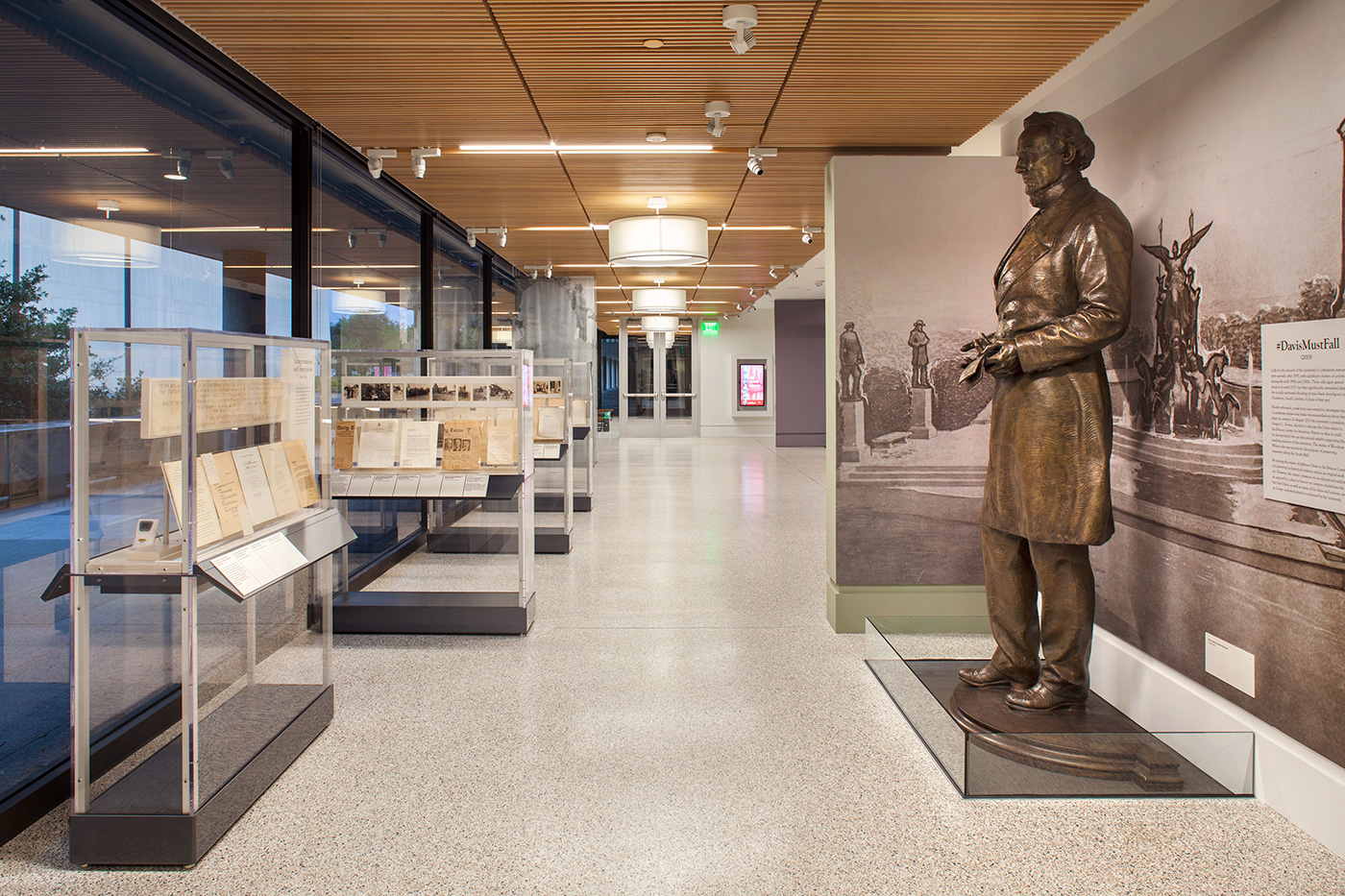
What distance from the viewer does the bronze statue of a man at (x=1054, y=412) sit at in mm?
3213

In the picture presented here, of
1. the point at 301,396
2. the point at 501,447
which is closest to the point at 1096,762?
the point at 301,396

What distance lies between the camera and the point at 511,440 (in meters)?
5.17

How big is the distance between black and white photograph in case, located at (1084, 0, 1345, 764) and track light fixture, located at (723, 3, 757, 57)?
179 centimetres

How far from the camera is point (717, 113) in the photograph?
468cm

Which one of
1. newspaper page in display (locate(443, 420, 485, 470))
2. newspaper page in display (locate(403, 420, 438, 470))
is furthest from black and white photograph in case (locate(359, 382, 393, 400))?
newspaper page in display (locate(443, 420, 485, 470))

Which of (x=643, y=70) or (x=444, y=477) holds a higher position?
(x=643, y=70)

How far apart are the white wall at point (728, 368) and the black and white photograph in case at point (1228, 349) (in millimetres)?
19799

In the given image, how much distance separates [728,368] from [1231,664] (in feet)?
68.8

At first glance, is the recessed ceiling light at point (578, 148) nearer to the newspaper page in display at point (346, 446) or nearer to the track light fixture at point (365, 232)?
the track light fixture at point (365, 232)

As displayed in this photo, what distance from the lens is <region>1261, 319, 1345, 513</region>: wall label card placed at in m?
2.56

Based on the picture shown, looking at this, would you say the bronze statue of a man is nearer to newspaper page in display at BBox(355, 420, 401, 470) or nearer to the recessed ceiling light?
→ the recessed ceiling light

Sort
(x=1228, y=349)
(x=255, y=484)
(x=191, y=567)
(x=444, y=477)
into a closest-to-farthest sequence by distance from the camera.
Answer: (x=191, y=567) → (x=255, y=484) → (x=1228, y=349) → (x=444, y=477)

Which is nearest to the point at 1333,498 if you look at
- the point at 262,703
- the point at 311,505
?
the point at 311,505

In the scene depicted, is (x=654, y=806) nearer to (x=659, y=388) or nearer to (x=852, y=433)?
(x=852, y=433)
